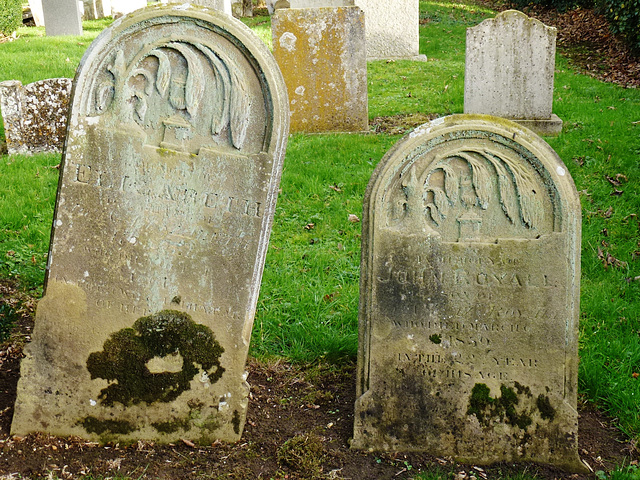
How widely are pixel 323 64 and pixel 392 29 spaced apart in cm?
573

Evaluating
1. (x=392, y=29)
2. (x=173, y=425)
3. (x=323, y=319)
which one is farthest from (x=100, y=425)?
(x=392, y=29)

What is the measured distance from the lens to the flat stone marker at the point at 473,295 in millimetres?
3240

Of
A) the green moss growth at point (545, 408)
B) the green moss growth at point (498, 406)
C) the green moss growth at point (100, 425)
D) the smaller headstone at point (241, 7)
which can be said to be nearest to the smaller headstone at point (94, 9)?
the smaller headstone at point (241, 7)

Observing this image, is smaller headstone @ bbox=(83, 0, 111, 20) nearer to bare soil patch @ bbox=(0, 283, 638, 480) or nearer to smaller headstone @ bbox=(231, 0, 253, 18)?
smaller headstone @ bbox=(231, 0, 253, 18)

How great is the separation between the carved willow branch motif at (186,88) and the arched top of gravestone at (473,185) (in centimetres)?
82

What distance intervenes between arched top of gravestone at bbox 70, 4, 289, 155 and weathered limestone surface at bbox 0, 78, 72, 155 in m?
4.65

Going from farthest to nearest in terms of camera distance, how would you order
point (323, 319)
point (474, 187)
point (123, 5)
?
point (123, 5)
point (323, 319)
point (474, 187)

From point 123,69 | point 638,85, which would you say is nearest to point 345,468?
point 123,69

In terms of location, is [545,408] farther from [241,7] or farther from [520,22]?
[241,7]

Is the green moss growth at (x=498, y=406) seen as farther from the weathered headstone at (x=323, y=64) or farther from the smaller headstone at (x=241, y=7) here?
the smaller headstone at (x=241, y=7)

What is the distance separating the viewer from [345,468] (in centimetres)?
328

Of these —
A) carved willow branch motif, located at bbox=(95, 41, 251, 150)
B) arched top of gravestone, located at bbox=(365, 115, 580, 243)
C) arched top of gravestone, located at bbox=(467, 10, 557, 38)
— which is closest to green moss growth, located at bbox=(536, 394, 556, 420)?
arched top of gravestone, located at bbox=(365, 115, 580, 243)

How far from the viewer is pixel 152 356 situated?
11.5ft

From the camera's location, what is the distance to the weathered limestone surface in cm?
745
